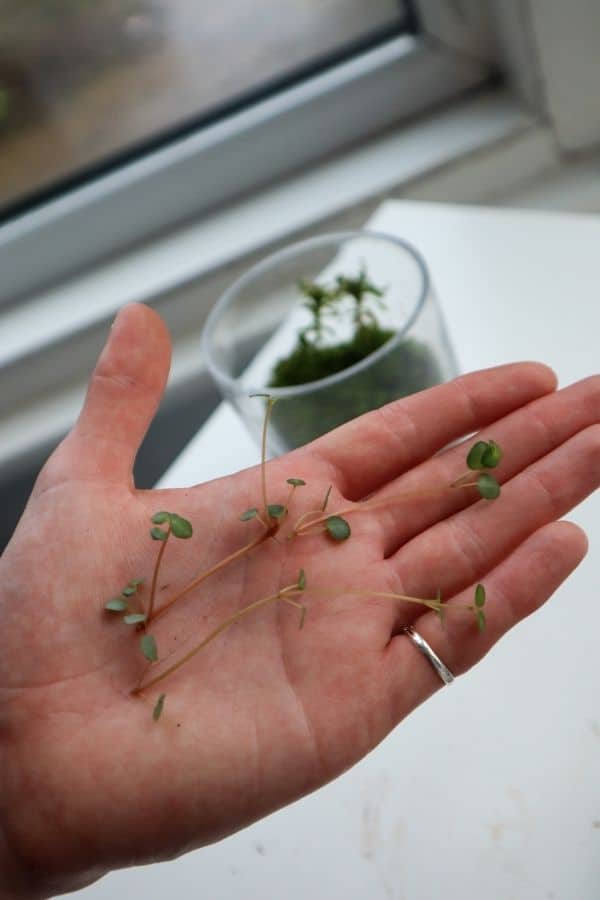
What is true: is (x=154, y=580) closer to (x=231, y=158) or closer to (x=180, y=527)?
(x=180, y=527)

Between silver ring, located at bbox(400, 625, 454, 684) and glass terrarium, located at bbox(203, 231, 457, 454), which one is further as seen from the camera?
glass terrarium, located at bbox(203, 231, 457, 454)

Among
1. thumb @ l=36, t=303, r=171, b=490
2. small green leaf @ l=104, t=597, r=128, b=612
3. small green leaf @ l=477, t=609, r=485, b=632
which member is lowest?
small green leaf @ l=477, t=609, r=485, b=632

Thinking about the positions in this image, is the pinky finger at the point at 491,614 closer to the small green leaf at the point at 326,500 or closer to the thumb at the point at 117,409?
the small green leaf at the point at 326,500

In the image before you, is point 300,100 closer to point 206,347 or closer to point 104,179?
point 104,179

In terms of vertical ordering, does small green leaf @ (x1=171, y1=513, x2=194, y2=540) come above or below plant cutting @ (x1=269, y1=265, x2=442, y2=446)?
above

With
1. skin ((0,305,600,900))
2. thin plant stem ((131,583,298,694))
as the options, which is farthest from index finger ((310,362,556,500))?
thin plant stem ((131,583,298,694))

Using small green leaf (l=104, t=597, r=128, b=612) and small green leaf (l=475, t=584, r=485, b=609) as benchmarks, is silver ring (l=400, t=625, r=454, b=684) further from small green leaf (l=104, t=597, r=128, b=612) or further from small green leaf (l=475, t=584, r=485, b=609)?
small green leaf (l=104, t=597, r=128, b=612)
